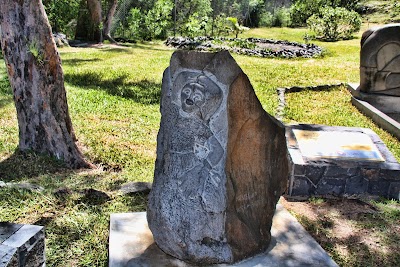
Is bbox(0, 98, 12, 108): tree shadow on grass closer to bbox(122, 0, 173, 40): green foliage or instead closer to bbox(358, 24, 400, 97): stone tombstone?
bbox(358, 24, 400, 97): stone tombstone

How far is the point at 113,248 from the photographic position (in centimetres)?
327

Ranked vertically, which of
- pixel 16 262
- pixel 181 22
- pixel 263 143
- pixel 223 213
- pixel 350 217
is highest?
pixel 181 22

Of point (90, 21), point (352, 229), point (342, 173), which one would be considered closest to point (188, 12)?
point (90, 21)

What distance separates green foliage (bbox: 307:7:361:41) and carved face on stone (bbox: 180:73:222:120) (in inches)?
729

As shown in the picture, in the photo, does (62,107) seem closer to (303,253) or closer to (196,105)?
(196,105)

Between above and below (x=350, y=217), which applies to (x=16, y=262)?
above

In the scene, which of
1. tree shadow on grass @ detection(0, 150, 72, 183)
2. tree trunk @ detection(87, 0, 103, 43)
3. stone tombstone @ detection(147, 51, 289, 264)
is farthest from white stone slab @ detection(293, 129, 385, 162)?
tree trunk @ detection(87, 0, 103, 43)

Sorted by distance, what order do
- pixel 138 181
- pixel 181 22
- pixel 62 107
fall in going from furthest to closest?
pixel 181 22, pixel 62 107, pixel 138 181

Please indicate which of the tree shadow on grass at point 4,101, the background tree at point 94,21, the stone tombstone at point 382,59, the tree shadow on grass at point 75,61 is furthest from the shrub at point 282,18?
Result: the tree shadow on grass at point 4,101

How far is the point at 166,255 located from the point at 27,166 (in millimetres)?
2670

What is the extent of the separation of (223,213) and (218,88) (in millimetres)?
830

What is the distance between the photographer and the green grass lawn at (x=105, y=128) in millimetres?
3898

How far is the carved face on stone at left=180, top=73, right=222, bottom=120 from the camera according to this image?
2.86 metres

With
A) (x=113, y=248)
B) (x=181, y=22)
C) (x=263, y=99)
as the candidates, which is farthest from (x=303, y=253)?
(x=181, y=22)
